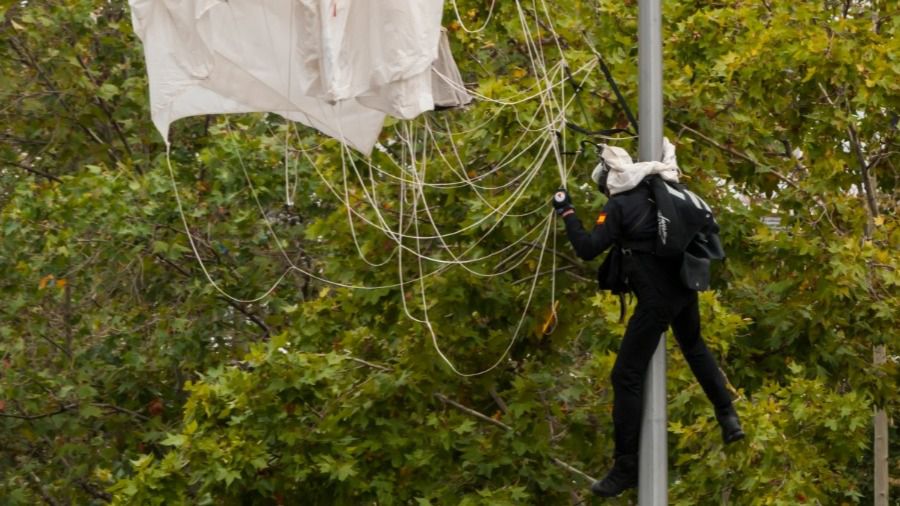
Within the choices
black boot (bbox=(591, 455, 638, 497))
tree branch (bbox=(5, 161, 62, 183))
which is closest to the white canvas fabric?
black boot (bbox=(591, 455, 638, 497))

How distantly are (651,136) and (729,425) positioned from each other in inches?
55.5

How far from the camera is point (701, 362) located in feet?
25.5

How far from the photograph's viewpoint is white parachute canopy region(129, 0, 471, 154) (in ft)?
25.0

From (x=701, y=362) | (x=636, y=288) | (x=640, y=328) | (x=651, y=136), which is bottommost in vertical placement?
(x=701, y=362)

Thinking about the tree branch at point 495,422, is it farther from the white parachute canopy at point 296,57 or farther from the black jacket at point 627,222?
the black jacket at point 627,222

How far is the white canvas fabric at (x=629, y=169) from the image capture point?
7195 millimetres

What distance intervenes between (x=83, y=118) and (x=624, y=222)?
8.38 meters

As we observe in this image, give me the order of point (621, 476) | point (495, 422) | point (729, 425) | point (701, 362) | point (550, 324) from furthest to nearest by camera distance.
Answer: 1. point (495, 422)
2. point (550, 324)
3. point (729, 425)
4. point (701, 362)
5. point (621, 476)

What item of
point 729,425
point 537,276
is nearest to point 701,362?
point 729,425

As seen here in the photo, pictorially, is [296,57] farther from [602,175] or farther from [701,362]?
[701,362]

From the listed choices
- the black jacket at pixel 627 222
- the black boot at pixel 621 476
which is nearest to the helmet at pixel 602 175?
the black jacket at pixel 627 222

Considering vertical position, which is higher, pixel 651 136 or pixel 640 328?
pixel 651 136

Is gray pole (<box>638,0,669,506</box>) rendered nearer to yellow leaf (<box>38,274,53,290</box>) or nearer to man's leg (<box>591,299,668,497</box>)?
man's leg (<box>591,299,668,497</box>)

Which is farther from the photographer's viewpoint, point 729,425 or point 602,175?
point 729,425
